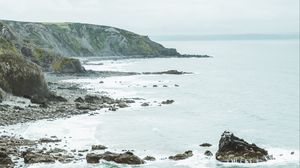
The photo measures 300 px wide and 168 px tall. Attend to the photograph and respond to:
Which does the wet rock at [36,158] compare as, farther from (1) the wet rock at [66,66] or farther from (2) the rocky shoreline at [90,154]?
(1) the wet rock at [66,66]

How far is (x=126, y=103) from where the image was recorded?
3031 inches

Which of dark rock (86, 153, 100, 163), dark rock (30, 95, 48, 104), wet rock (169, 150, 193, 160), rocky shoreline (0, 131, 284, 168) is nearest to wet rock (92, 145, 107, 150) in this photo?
rocky shoreline (0, 131, 284, 168)

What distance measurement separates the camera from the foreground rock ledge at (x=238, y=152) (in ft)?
138

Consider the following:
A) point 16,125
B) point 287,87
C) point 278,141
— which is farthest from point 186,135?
point 287,87

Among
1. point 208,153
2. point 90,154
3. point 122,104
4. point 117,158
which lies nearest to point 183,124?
point 122,104

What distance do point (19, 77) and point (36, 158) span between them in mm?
30835

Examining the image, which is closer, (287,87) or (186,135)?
(186,135)

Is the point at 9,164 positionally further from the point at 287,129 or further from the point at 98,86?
the point at 98,86

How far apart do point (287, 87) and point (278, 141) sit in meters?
65.0

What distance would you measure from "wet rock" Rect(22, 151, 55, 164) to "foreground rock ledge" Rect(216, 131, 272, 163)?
13791 millimetres

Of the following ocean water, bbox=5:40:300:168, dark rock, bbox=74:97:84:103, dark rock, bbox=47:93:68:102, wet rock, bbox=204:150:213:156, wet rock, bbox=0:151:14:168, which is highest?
wet rock, bbox=0:151:14:168

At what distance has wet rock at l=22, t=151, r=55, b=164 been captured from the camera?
38.7m

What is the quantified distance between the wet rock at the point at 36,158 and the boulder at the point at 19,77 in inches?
1145

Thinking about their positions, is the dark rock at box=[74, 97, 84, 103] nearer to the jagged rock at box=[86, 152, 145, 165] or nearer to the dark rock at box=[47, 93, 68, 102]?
the dark rock at box=[47, 93, 68, 102]
